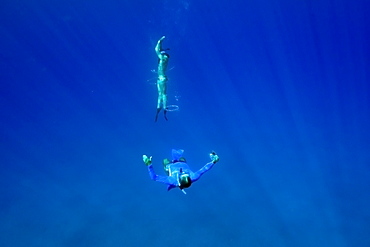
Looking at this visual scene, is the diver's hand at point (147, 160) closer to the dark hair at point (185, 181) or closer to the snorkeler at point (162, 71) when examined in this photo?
the dark hair at point (185, 181)

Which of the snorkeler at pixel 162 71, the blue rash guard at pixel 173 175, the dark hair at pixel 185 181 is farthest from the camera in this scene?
the snorkeler at pixel 162 71

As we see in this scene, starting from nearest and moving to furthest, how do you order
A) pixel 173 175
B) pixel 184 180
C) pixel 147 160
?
pixel 184 180 → pixel 147 160 → pixel 173 175

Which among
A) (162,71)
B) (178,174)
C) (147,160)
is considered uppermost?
(162,71)

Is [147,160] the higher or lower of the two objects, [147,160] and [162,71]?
the lower

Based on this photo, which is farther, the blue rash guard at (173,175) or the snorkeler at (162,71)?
the snorkeler at (162,71)

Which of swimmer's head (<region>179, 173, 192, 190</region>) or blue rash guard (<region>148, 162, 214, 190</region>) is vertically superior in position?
blue rash guard (<region>148, 162, 214, 190</region>)

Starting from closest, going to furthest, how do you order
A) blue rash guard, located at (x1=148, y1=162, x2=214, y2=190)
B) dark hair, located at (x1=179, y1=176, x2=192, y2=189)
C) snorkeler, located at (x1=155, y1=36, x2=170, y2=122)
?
1. dark hair, located at (x1=179, y1=176, x2=192, y2=189)
2. blue rash guard, located at (x1=148, y1=162, x2=214, y2=190)
3. snorkeler, located at (x1=155, y1=36, x2=170, y2=122)

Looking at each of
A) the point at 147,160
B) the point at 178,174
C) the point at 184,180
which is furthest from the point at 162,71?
the point at 184,180

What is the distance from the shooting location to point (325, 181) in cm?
1645

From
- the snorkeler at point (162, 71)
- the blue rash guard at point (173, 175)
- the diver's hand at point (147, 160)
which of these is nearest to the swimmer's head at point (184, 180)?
the blue rash guard at point (173, 175)

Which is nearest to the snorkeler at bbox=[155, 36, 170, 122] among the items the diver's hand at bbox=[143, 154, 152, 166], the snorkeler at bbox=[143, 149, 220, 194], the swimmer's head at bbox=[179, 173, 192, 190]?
the snorkeler at bbox=[143, 149, 220, 194]

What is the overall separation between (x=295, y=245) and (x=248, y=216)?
2.34 meters

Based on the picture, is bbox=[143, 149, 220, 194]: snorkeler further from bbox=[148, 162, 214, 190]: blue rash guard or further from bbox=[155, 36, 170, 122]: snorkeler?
bbox=[155, 36, 170, 122]: snorkeler

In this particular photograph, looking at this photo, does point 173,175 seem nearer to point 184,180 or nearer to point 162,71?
point 184,180
